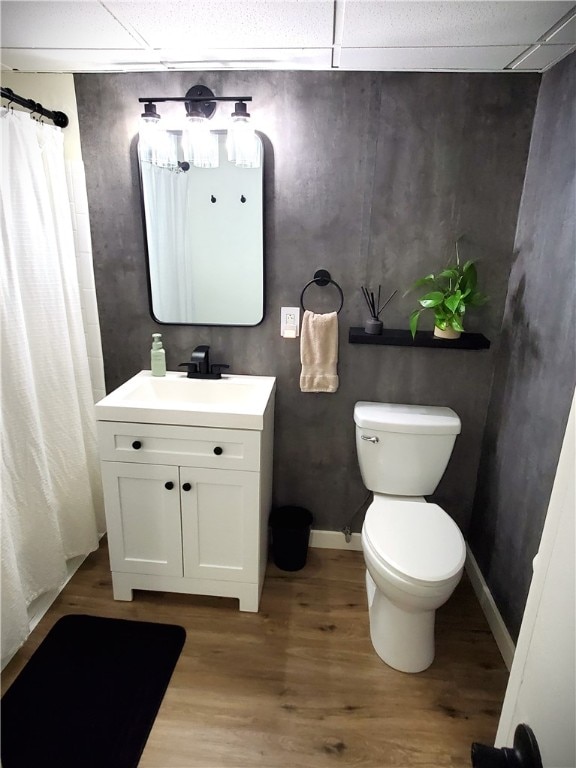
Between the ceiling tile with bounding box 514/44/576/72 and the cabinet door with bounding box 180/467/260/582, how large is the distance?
1.76m

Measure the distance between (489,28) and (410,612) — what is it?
1919 millimetres

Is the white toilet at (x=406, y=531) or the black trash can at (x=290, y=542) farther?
the black trash can at (x=290, y=542)

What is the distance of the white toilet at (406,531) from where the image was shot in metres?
1.53

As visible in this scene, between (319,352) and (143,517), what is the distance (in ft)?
3.36

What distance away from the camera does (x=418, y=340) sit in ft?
6.24

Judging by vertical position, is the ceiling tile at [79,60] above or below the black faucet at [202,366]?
above

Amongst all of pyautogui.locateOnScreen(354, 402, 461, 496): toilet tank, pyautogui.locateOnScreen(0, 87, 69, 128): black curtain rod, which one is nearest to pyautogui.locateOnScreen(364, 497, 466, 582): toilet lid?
pyautogui.locateOnScreen(354, 402, 461, 496): toilet tank

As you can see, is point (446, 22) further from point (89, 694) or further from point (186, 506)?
point (89, 694)

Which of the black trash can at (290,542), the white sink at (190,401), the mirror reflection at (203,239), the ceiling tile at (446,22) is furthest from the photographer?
the black trash can at (290,542)

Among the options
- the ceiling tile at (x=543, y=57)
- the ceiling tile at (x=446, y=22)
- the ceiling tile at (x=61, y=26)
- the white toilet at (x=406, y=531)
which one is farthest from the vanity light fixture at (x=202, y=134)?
the white toilet at (x=406, y=531)

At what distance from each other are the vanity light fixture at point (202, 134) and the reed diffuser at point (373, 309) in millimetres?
708

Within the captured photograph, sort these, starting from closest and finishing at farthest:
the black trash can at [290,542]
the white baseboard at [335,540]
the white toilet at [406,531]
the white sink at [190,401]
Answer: the white toilet at [406,531]
the white sink at [190,401]
the black trash can at [290,542]
the white baseboard at [335,540]

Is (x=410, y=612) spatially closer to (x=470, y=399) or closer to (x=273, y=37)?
(x=470, y=399)

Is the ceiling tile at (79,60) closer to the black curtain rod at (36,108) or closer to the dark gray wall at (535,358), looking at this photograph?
the black curtain rod at (36,108)
